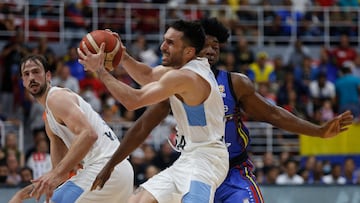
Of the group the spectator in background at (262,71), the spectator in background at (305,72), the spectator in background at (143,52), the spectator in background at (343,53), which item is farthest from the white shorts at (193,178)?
the spectator in background at (343,53)

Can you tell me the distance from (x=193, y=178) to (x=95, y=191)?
2.87 ft

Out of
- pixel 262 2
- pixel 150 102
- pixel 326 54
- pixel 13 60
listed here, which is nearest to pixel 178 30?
pixel 150 102

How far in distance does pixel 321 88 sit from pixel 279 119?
373 inches

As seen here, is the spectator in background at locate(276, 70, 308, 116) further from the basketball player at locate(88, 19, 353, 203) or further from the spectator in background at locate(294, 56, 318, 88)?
the basketball player at locate(88, 19, 353, 203)

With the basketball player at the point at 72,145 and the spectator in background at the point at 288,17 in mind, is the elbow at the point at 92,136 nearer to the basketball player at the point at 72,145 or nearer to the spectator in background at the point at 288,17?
the basketball player at the point at 72,145

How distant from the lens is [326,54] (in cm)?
1814

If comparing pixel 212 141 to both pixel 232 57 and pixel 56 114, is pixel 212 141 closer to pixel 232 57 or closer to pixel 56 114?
pixel 56 114

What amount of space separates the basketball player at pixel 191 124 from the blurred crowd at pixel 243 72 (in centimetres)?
559

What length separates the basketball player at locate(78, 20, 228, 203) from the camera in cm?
657

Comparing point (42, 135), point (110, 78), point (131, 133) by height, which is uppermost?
point (110, 78)

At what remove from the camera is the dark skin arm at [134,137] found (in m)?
6.96

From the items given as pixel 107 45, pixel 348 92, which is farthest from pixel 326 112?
pixel 107 45

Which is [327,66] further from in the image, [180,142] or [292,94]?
[180,142]

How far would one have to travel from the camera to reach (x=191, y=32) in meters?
6.78
